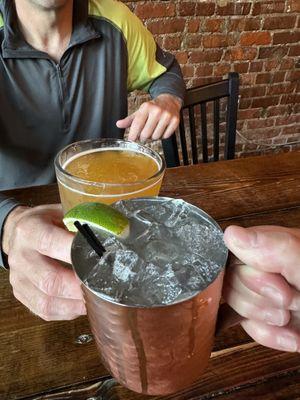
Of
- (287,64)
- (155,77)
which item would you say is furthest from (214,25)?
(155,77)

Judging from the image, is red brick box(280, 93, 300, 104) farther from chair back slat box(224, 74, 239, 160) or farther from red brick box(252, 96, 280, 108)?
chair back slat box(224, 74, 239, 160)

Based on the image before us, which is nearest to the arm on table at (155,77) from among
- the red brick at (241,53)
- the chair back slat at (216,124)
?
the chair back slat at (216,124)

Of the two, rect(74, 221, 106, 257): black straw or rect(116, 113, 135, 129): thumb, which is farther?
rect(116, 113, 135, 129): thumb

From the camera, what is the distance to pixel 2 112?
115 cm

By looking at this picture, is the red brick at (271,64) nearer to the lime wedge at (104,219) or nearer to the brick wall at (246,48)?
the brick wall at (246,48)

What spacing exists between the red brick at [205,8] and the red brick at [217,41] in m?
0.12

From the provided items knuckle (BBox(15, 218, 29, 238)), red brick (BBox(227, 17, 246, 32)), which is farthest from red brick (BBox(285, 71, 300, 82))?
knuckle (BBox(15, 218, 29, 238))

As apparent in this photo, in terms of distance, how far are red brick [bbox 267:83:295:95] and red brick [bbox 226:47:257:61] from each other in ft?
0.81

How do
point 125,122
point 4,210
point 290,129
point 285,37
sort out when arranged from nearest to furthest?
point 4,210 → point 125,122 → point 285,37 → point 290,129

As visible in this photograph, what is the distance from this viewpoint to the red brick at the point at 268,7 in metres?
2.12

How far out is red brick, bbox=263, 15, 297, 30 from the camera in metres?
2.18

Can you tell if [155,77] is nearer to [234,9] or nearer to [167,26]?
[167,26]

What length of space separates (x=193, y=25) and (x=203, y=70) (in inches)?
9.5

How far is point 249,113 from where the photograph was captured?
8.02ft
